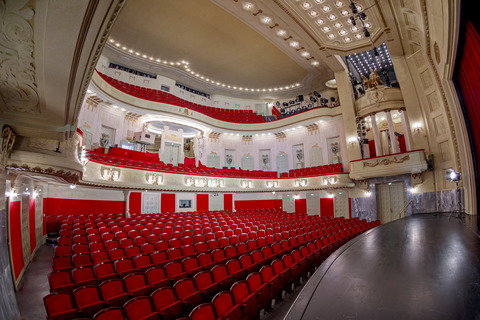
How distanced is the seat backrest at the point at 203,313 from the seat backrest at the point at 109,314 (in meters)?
0.68

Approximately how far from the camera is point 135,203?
10.3 m

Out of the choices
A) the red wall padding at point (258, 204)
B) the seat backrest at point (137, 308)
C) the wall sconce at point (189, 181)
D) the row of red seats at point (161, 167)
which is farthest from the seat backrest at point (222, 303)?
the red wall padding at point (258, 204)

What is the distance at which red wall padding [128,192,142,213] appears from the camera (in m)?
10.1

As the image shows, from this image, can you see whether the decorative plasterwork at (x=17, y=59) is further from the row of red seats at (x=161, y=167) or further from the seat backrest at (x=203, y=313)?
the row of red seats at (x=161, y=167)

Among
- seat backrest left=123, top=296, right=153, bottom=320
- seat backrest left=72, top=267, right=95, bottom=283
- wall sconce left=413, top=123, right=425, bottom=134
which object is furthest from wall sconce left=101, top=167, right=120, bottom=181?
wall sconce left=413, top=123, right=425, bottom=134

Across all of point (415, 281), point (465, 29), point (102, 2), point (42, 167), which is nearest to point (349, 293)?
point (415, 281)

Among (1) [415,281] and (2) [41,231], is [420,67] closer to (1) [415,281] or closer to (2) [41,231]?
(1) [415,281]

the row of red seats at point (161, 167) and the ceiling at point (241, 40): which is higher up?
the ceiling at point (241, 40)

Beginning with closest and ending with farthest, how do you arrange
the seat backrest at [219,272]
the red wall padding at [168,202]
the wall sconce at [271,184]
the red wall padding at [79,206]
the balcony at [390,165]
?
the seat backrest at [219,272] < the red wall padding at [79,206] < the balcony at [390,165] < the red wall padding at [168,202] < the wall sconce at [271,184]

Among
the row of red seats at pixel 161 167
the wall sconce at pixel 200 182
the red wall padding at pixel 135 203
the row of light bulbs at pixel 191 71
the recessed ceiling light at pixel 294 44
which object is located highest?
the row of light bulbs at pixel 191 71

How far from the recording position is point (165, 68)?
47.7 ft

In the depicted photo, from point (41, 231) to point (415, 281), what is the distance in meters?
8.47

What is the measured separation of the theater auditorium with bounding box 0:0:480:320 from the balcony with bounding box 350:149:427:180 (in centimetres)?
8

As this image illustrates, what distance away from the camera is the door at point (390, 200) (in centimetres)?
1050
